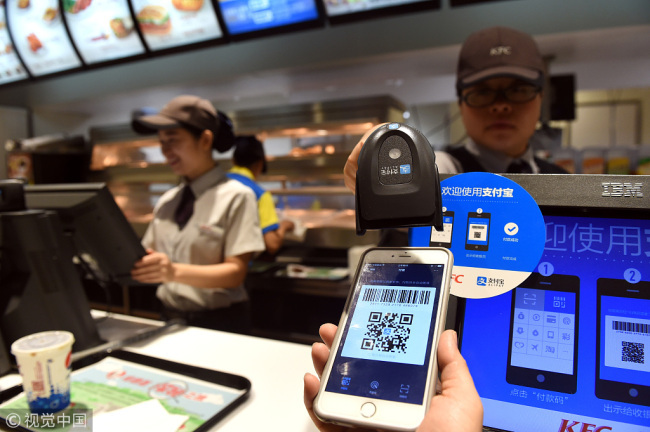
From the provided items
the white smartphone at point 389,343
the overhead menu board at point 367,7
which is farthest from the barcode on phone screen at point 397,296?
the overhead menu board at point 367,7

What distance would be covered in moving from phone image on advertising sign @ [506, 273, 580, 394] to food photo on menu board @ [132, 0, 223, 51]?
99.5 inches

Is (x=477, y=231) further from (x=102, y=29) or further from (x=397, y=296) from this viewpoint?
(x=102, y=29)

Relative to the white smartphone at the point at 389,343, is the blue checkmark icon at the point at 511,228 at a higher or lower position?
higher

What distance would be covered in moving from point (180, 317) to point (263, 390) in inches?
38.6

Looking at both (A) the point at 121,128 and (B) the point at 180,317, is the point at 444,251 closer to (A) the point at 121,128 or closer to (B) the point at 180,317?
(B) the point at 180,317

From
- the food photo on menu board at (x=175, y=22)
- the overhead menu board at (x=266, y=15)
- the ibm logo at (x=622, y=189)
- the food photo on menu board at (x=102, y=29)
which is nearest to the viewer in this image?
the ibm logo at (x=622, y=189)

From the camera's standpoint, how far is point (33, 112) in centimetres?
490

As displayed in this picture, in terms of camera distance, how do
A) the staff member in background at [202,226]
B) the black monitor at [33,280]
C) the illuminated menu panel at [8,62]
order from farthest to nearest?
the illuminated menu panel at [8,62] → the staff member in background at [202,226] → the black monitor at [33,280]

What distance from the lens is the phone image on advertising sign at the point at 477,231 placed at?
0.67 metres

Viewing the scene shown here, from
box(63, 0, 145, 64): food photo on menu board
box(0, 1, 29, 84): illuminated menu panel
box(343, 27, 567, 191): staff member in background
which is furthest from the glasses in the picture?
box(0, 1, 29, 84): illuminated menu panel

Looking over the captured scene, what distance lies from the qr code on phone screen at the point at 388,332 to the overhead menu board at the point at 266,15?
2194mm

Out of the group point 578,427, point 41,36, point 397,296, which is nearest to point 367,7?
point 397,296

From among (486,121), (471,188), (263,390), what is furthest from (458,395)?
(486,121)

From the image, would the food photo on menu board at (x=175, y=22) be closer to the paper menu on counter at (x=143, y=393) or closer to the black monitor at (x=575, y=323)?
the paper menu on counter at (x=143, y=393)
